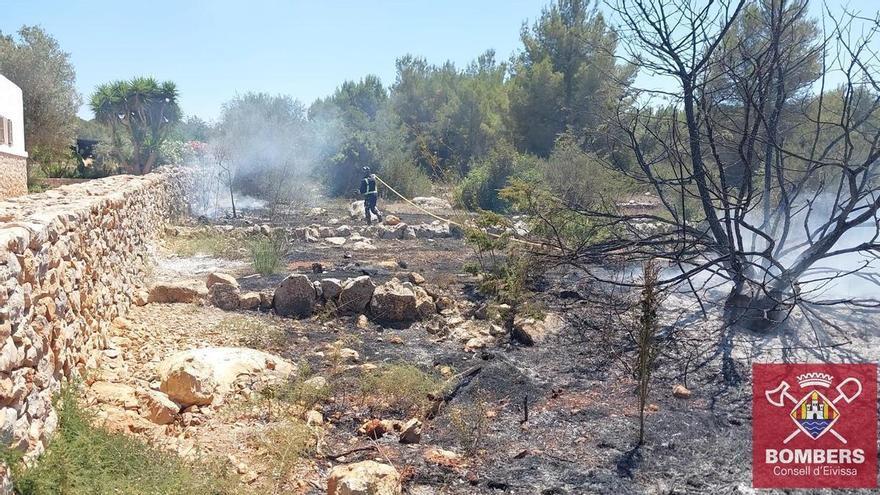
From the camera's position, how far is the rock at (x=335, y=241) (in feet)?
47.4

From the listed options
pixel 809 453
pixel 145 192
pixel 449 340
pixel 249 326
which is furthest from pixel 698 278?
pixel 145 192

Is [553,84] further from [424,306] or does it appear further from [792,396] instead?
[792,396]

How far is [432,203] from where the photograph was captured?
77.4 ft

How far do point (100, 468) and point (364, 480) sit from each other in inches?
56.1

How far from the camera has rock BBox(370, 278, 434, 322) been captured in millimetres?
8219

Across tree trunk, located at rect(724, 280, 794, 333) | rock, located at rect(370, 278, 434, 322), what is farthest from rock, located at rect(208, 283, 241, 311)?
tree trunk, located at rect(724, 280, 794, 333)

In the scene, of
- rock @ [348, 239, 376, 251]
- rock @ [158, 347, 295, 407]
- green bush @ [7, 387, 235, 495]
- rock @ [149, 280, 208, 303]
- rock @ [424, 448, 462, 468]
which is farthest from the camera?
rock @ [348, 239, 376, 251]

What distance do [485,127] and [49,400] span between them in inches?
1040

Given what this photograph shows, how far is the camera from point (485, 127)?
1145 inches

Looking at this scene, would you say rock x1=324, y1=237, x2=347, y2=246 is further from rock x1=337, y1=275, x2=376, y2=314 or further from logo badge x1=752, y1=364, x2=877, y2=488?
logo badge x1=752, y1=364, x2=877, y2=488

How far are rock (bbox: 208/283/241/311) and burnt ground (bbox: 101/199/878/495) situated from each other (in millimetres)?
288

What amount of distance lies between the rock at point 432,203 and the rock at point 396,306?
1384 centimetres

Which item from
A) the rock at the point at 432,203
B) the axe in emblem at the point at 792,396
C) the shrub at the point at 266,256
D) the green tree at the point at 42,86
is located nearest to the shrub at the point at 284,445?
the axe in emblem at the point at 792,396

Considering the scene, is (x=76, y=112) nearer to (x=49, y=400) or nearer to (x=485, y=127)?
(x=485, y=127)
